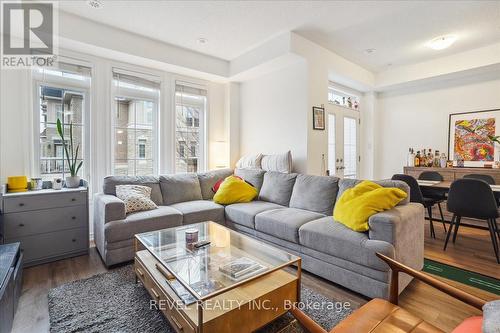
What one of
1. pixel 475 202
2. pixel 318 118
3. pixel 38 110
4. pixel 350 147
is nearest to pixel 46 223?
pixel 38 110

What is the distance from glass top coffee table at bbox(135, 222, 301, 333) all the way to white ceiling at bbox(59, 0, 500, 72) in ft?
7.75

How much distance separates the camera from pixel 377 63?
4465 millimetres

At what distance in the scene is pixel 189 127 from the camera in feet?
14.1

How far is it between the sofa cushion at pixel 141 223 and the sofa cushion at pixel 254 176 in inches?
46.9

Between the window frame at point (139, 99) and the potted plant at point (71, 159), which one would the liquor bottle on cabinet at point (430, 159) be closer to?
the window frame at point (139, 99)

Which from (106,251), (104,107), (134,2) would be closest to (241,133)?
(104,107)

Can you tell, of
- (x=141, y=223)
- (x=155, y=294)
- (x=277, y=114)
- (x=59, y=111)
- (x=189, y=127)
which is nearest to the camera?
(x=155, y=294)

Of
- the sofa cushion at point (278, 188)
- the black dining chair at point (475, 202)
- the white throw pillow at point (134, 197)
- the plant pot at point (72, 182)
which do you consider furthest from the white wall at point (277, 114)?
the plant pot at point (72, 182)

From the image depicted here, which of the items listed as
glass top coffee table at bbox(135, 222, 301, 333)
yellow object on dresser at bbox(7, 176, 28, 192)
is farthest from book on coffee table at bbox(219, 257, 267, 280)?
yellow object on dresser at bbox(7, 176, 28, 192)

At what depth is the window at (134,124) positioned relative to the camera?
3559 millimetres

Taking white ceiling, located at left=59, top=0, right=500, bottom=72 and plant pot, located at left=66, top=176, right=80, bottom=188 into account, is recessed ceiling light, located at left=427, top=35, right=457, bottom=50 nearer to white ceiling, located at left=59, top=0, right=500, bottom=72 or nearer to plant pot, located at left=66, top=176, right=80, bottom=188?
white ceiling, located at left=59, top=0, right=500, bottom=72

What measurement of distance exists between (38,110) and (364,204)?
3.72 metres

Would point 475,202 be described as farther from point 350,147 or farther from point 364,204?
point 350,147

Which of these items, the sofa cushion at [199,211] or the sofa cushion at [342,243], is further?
the sofa cushion at [199,211]
